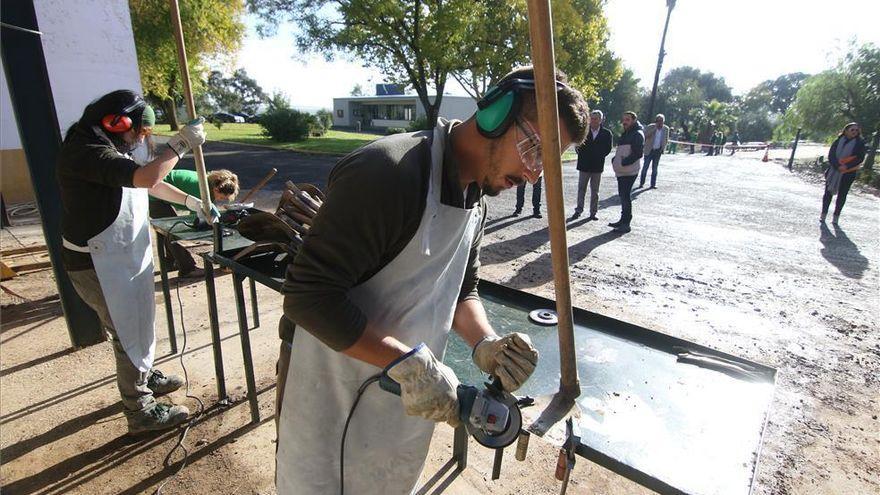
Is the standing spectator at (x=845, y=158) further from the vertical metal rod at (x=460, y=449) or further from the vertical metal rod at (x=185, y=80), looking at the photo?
the vertical metal rod at (x=185, y=80)

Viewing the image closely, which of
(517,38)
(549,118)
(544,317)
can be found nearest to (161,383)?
(544,317)

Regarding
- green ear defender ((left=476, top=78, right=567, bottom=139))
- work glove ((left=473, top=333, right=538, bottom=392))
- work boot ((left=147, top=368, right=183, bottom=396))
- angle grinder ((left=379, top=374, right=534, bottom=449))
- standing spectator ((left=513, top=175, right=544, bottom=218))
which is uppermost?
green ear defender ((left=476, top=78, right=567, bottom=139))

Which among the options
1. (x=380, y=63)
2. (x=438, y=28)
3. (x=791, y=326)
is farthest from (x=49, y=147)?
(x=380, y=63)

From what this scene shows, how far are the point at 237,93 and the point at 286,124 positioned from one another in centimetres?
4911

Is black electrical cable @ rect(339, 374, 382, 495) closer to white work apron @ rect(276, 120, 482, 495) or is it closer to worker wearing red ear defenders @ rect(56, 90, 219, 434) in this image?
white work apron @ rect(276, 120, 482, 495)

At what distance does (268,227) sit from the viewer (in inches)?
98.3

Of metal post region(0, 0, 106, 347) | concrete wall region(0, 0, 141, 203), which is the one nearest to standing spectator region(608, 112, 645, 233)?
metal post region(0, 0, 106, 347)

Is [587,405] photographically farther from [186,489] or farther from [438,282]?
[186,489]

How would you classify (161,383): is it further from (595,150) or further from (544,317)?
(595,150)

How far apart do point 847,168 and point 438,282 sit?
1047 cm

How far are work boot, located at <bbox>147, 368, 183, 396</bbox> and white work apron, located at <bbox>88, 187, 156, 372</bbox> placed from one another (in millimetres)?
526

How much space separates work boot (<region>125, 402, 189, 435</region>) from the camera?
9.29ft

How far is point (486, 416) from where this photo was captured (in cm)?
125

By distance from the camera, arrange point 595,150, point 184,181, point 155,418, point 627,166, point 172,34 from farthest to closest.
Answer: point 172,34
point 595,150
point 627,166
point 184,181
point 155,418
